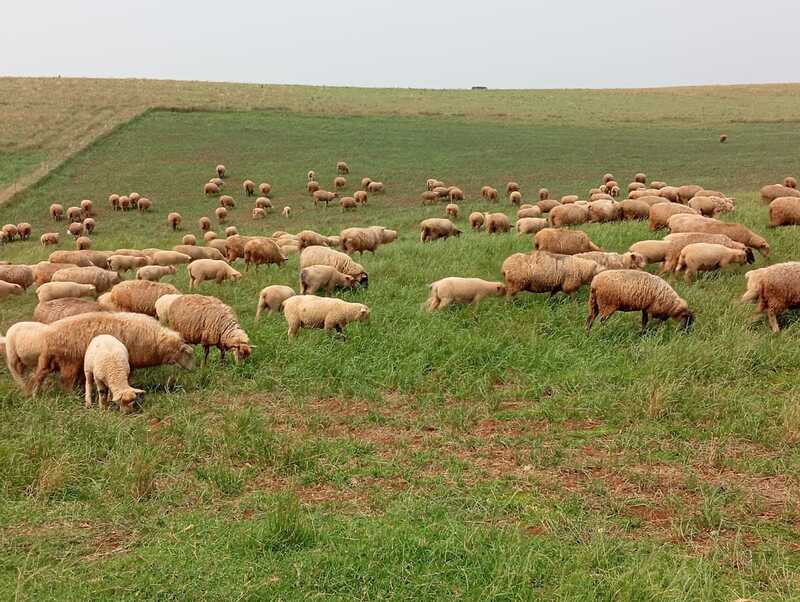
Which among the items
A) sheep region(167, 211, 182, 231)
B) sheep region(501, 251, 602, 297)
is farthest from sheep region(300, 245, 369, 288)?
sheep region(167, 211, 182, 231)

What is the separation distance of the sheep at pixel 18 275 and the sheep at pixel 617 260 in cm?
1147

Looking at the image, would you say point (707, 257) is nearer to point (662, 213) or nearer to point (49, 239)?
point (662, 213)

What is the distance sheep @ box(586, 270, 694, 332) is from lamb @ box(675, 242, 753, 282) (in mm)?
2195

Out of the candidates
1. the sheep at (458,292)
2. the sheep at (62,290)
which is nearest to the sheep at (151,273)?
the sheep at (62,290)

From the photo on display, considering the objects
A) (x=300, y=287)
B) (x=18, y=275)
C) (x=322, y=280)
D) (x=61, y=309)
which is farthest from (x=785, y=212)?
(x=18, y=275)

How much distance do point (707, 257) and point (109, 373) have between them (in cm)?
A: 951

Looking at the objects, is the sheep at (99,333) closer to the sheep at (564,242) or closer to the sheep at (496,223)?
the sheep at (564,242)

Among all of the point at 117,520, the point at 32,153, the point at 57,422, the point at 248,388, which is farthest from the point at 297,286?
the point at 32,153

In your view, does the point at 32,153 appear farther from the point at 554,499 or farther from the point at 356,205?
the point at 554,499

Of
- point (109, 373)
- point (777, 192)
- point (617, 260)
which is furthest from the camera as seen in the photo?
point (777, 192)

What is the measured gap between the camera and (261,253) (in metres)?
14.1

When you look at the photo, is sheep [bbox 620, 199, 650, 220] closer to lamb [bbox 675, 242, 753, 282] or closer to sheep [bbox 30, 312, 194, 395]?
lamb [bbox 675, 242, 753, 282]

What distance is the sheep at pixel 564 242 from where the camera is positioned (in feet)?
39.3

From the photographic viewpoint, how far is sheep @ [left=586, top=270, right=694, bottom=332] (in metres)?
8.69
